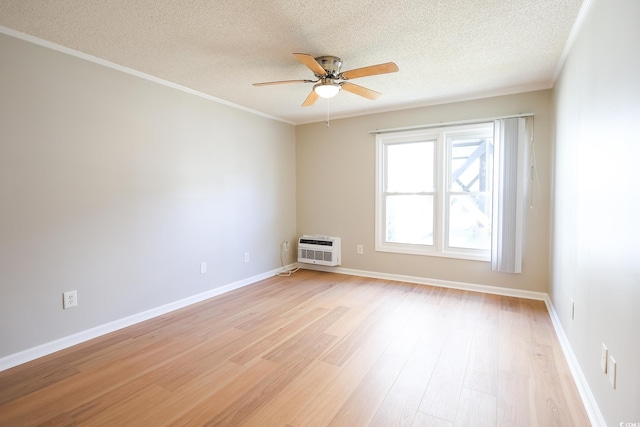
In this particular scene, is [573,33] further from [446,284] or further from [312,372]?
[312,372]

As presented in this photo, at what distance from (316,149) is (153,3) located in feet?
10.6

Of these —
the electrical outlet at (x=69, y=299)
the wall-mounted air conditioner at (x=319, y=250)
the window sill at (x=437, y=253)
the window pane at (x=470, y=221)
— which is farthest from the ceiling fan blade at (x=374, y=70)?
the electrical outlet at (x=69, y=299)

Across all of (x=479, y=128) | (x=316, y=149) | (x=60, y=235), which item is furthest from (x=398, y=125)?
(x=60, y=235)

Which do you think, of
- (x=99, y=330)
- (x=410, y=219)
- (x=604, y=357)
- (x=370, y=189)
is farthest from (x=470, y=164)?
(x=99, y=330)

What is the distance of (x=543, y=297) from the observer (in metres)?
3.48

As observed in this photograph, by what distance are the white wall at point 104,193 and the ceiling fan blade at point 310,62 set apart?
1.77 metres

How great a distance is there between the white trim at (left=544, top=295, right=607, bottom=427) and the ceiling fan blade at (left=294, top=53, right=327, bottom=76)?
105 inches

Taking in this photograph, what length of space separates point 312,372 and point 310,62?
2.21 metres

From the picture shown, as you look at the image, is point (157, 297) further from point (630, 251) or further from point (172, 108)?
point (630, 251)

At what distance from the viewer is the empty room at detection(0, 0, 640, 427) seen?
5.64 feet

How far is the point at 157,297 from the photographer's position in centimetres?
318

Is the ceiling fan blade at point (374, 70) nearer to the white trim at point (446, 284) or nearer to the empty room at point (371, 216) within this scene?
the empty room at point (371, 216)

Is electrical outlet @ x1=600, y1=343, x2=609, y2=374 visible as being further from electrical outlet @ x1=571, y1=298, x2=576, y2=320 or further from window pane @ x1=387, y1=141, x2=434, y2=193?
window pane @ x1=387, y1=141, x2=434, y2=193

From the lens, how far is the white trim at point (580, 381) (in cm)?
158
